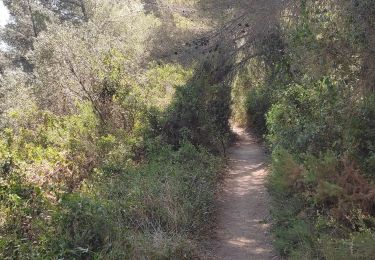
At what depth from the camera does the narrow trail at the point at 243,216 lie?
7916mm

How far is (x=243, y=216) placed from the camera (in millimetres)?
9898

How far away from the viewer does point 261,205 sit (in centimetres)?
1057

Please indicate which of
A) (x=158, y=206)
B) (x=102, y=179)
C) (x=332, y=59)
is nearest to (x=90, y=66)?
(x=102, y=179)

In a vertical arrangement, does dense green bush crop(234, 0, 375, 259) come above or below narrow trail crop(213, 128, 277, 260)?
above

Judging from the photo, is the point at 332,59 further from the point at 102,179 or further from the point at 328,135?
the point at 102,179

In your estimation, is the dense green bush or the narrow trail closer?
the dense green bush

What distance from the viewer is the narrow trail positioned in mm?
7916

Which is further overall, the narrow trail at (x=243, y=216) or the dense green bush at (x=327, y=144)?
the narrow trail at (x=243, y=216)

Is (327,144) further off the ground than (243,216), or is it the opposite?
(327,144)

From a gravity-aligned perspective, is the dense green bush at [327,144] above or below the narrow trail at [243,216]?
above

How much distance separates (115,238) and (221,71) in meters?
11.4

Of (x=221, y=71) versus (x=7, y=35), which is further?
(x=7, y=35)

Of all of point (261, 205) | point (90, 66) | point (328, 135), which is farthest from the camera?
point (90, 66)

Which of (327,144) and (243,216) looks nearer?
(327,144)
